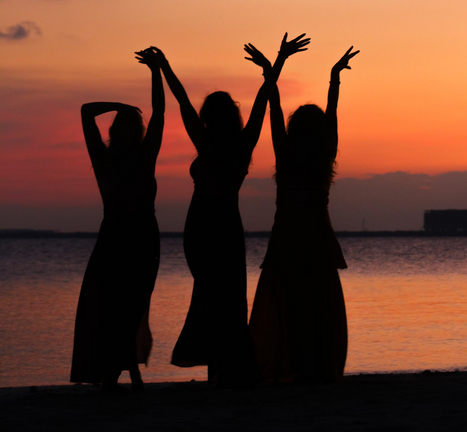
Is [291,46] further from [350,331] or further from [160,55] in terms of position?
[350,331]

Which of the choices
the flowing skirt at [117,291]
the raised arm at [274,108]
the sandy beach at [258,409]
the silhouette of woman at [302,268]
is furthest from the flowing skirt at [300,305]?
the flowing skirt at [117,291]

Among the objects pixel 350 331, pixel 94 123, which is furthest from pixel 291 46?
pixel 350 331

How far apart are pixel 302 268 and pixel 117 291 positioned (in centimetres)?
148

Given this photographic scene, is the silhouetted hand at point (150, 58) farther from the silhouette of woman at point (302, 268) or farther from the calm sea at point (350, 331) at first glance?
the calm sea at point (350, 331)

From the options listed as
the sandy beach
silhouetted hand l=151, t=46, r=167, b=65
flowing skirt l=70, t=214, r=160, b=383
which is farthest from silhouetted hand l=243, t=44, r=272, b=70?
the sandy beach

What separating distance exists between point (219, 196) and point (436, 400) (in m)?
2.10

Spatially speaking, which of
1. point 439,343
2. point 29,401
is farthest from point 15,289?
point 29,401

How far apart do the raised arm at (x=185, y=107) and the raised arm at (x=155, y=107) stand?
0.07 meters

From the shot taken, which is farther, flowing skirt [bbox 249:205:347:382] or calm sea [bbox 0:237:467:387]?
calm sea [bbox 0:237:467:387]

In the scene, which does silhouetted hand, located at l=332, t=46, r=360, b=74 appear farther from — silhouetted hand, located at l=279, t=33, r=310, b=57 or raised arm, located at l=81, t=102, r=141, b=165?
raised arm, located at l=81, t=102, r=141, b=165

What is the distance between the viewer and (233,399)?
5012 millimetres

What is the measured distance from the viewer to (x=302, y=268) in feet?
19.5

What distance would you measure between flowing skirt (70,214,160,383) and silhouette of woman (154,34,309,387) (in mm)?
352

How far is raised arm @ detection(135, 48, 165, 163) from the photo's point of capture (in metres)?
5.41
